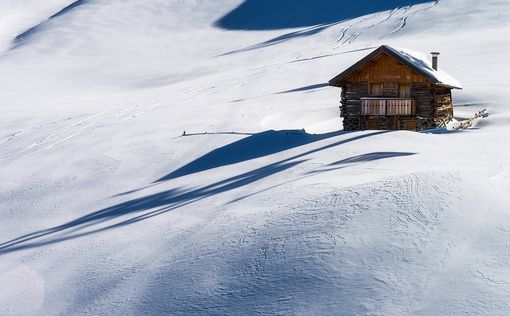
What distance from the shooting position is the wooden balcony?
33844 millimetres

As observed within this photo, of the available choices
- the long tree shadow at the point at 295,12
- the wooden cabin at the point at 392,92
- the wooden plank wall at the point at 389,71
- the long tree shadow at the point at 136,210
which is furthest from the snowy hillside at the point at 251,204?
the long tree shadow at the point at 295,12

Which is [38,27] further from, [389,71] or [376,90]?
[389,71]

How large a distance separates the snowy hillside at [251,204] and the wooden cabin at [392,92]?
2.28 m

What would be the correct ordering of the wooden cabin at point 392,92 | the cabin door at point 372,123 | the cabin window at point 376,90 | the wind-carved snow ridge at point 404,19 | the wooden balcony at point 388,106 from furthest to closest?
the wind-carved snow ridge at point 404,19, the cabin door at point 372,123, the cabin window at point 376,90, the wooden balcony at point 388,106, the wooden cabin at point 392,92

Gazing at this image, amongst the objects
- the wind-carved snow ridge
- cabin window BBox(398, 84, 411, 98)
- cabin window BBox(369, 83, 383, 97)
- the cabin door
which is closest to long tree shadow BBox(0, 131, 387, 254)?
cabin window BBox(369, 83, 383, 97)

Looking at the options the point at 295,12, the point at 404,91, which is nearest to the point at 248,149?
the point at 404,91

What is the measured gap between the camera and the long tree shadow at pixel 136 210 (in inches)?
760

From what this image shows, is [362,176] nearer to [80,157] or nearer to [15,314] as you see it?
[15,314]

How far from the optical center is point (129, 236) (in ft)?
58.9

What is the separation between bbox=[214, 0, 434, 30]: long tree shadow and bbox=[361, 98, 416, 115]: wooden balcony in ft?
161

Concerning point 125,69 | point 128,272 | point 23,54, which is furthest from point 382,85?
point 23,54

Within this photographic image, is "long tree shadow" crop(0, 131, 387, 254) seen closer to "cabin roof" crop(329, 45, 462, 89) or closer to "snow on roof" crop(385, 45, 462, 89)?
"cabin roof" crop(329, 45, 462, 89)

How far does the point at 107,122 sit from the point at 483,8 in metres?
48.4

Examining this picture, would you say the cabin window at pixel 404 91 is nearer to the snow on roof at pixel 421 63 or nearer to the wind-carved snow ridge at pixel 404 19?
the snow on roof at pixel 421 63
